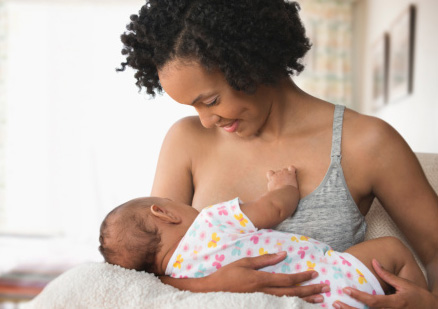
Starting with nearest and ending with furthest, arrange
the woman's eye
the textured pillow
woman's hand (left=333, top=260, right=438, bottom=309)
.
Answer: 1. the textured pillow
2. woman's hand (left=333, top=260, right=438, bottom=309)
3. the woman's eye

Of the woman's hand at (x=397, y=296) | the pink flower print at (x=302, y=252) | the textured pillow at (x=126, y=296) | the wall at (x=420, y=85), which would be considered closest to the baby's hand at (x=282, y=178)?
the pink flower print at (x=302, y=252)

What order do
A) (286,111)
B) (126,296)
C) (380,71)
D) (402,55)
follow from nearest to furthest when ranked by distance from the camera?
1. (126,296)
2. (286,111)
3. (402,55)
4. (380,71)

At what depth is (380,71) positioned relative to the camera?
5586 millimetres

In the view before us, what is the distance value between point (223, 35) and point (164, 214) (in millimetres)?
515

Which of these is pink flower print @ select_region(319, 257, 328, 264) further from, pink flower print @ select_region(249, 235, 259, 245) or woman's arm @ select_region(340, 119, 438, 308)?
woman's arm @ select_region(340, 119, 438, 308)

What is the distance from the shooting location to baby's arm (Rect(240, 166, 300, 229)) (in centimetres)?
143

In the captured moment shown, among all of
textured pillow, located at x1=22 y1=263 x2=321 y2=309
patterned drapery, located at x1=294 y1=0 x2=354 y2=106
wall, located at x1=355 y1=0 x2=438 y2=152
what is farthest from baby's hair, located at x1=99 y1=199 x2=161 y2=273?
patterned drapery, located at x1=294 y1=0 x2=354 y2=106

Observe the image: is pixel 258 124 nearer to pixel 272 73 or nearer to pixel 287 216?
pixel 272 73

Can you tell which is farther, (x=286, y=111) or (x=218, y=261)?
(x=286, y=111)

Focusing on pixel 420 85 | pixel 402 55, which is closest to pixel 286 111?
pixel 420 85

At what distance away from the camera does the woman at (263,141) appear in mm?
1389

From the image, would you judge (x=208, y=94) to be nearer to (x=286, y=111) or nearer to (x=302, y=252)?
(x=286, y=111)

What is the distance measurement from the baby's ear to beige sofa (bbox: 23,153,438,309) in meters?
0.18

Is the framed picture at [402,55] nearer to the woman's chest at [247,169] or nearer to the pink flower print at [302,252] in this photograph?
the woman's chest at [247,169]
